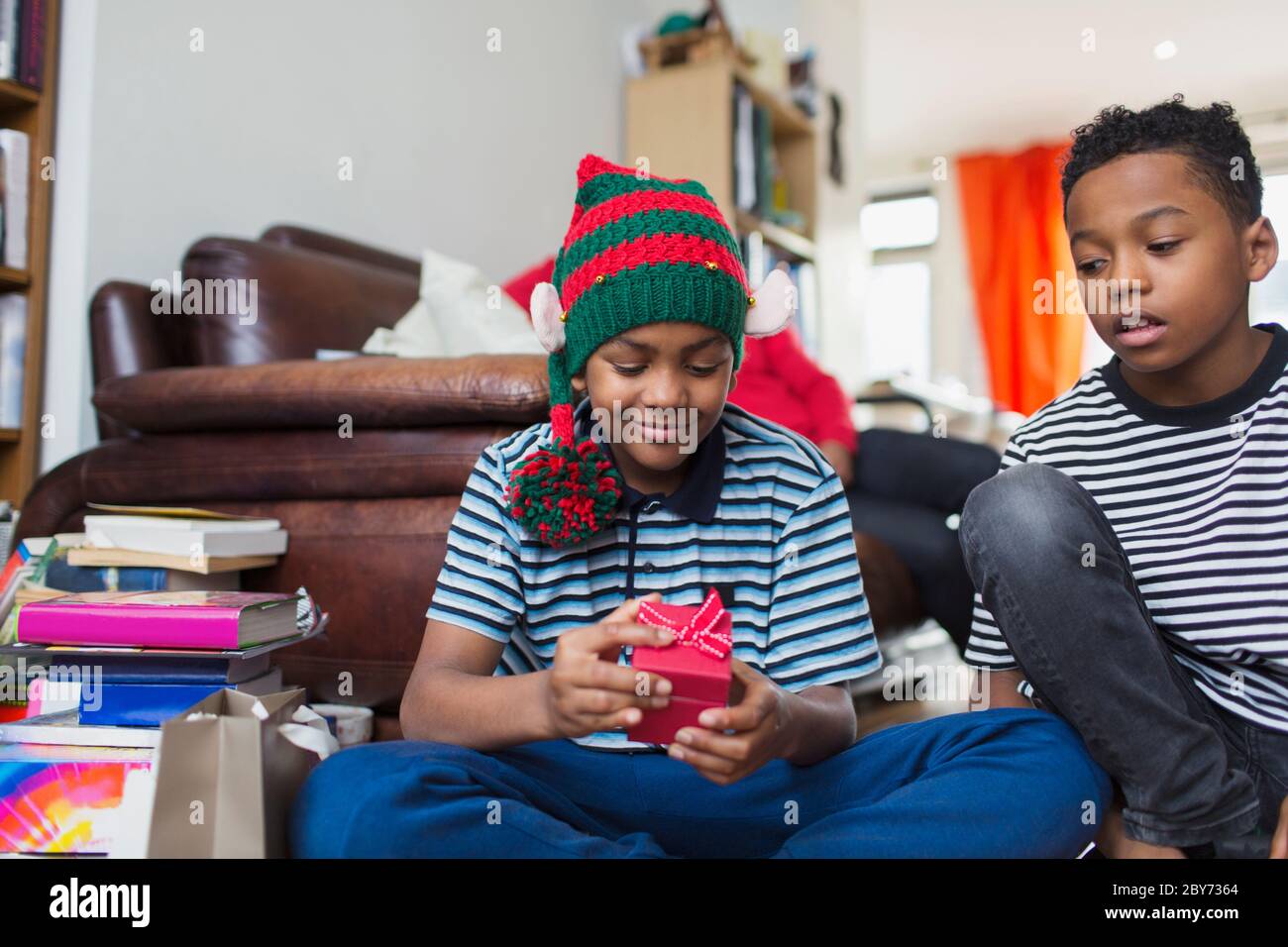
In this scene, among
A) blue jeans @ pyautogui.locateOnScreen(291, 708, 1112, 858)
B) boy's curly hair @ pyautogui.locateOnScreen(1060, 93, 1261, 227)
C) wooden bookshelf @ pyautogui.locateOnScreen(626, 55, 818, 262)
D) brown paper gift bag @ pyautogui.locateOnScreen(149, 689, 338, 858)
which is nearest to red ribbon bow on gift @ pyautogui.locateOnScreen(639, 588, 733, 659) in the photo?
blue jeans @ pyautogui.locateOnScreen(291, 708, 1112, 858)

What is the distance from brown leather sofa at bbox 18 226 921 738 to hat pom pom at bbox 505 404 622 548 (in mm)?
373

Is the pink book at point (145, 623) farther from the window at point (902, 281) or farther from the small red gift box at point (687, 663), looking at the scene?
the window at point (902, 281)

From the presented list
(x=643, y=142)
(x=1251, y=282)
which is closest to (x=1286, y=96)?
(x=643, y=142)

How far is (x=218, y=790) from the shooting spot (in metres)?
0.77

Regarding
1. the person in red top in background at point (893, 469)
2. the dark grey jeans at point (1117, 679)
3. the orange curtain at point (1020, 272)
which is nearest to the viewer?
the dark grey jeans at point (1117, 679)

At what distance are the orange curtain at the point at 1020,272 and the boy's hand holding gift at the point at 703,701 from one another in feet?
18.0

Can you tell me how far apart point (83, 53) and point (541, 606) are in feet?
5.23

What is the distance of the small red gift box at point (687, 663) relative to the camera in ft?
2.46

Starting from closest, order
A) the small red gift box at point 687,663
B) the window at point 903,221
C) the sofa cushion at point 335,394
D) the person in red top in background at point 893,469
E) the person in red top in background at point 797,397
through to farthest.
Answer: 1. the small red gift box at point 687,663
2. the sofa cushion at point 335,394
3. the person in red top in background at point 893,469
4. the person in red top in background at point 797,397
5. the window at point 903,221

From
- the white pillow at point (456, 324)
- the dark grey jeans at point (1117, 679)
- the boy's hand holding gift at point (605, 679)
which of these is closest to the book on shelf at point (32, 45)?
the white pillow at point (456, 324)

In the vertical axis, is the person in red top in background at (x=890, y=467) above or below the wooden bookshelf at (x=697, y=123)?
below

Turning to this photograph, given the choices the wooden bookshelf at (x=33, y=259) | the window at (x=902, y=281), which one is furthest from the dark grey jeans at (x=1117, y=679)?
the window at (x=902, y=281)

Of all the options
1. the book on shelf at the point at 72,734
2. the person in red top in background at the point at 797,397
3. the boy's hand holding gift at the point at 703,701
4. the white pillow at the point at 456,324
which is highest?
the white pillow at the point at 456,324

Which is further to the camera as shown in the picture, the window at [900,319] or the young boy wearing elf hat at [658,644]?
the window at [900,319]
